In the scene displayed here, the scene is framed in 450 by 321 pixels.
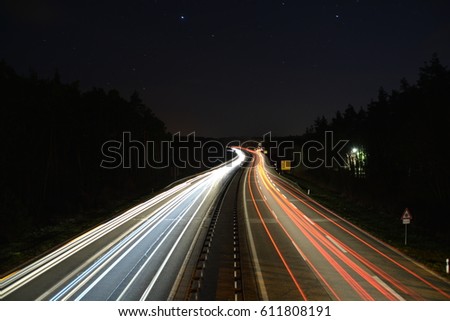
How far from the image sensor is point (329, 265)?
16.1 meters

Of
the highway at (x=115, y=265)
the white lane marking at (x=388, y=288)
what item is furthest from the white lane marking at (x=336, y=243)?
the highway at (x=115, y=265)

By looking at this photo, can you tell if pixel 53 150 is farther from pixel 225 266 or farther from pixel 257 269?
pixel 257 269

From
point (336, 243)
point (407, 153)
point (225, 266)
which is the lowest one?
point (225, 266)

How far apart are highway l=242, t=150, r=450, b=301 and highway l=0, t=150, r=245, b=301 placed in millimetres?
3829

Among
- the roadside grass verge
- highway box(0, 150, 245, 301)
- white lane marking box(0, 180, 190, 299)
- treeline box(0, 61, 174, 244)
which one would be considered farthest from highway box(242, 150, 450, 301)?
treeline box(0, 61, 174, 244)

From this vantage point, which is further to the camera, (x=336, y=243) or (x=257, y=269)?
(x=336, y=243)

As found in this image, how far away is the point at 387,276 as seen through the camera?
14766mm

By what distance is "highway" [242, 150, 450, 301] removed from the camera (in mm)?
13016

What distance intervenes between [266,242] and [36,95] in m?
27.6

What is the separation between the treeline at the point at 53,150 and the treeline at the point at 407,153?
98.3 ft

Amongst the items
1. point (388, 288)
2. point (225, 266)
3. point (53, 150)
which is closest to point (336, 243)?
point (388, 288)

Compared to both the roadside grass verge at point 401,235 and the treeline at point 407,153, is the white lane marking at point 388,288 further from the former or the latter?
the treeline at point 407,153

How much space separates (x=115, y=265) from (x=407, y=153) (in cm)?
2970

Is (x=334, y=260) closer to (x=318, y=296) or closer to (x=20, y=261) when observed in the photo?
(x=318, y=296)
